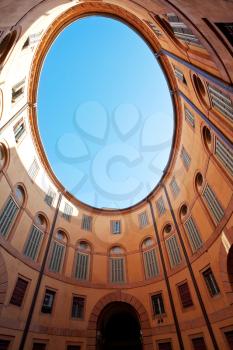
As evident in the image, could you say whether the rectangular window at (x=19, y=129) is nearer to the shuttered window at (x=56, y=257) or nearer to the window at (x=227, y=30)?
the shuttered window at (x=56, y=257)

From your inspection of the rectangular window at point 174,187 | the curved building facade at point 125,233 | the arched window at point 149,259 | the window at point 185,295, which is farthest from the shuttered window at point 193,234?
the arched window at point 149,259

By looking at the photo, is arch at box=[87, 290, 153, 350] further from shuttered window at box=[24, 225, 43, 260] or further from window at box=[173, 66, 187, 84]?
window at box=[173, 66, 187, 84]

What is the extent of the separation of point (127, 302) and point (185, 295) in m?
4.24

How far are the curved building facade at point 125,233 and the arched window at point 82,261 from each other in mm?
76

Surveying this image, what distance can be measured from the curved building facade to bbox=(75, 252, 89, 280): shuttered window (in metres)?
0.07

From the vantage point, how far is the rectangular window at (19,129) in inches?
524

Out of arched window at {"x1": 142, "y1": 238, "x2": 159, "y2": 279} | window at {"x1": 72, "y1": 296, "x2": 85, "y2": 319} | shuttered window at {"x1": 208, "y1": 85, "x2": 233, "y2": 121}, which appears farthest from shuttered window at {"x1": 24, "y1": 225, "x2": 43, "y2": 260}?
shuttered window at {"x1": 208, "y1": 85, "x2": 233, "y2": 121}

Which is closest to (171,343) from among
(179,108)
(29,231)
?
(29,231)

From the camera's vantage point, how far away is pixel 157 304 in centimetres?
1369

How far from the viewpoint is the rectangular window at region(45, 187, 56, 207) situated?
16.1 m

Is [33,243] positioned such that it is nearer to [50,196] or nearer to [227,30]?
[50,196]

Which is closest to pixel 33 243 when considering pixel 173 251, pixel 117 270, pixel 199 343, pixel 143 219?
pixel 117 270

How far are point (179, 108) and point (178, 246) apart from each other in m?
9.58

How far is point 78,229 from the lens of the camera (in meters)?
17.6
